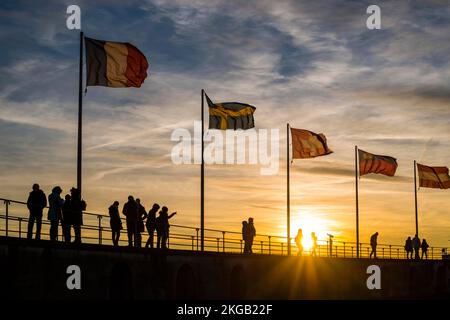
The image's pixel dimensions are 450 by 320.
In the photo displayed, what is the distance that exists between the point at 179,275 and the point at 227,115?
879 centimetres

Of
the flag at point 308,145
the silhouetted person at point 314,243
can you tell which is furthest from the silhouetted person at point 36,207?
the silhouetted person at point 314,243

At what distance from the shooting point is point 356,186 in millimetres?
59844

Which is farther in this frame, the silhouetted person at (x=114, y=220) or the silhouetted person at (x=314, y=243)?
the silhouetted person at (x=314, y=243)

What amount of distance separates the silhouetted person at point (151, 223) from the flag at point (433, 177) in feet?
122

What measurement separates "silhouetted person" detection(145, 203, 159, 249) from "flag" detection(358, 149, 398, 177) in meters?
26.8

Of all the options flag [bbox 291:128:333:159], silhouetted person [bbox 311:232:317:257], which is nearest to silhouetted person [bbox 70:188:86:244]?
flag [bbox 291:128:333:159]

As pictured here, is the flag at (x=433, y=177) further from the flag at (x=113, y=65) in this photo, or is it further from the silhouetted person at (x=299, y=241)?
the flag at (x=113, y=65)

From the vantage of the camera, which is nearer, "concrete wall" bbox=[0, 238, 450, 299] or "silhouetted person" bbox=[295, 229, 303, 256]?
"concrete wall" bbox=[0, 238, 450, 299]

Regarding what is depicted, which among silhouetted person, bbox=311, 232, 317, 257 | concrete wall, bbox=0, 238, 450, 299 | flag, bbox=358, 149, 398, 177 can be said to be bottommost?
concrete wall, bbox=0, 238, 450, 299

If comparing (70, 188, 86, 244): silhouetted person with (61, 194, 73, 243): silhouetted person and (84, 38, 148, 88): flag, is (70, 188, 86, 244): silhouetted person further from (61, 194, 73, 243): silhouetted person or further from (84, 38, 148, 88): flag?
(84, 38, 148, 88): flag

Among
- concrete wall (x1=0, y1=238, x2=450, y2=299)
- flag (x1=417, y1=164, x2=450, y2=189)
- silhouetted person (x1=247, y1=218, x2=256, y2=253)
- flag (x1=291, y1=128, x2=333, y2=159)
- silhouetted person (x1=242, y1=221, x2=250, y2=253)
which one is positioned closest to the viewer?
concrete wall (x1=0, y1=238, x2=450, y2=299)

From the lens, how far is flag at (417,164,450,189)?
65.6 meters

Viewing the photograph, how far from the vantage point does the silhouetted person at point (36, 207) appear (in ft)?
85.5
